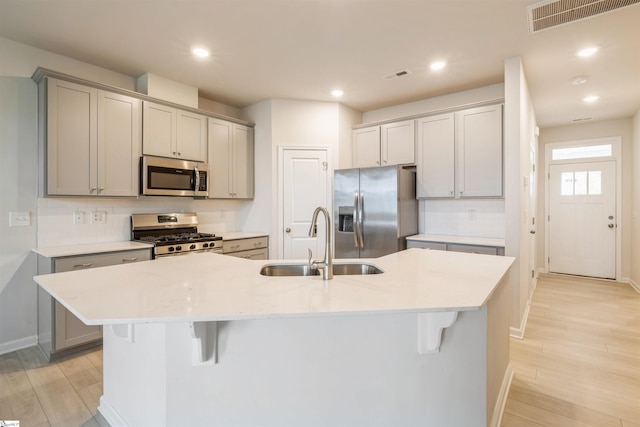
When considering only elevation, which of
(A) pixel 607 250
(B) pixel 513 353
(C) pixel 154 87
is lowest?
(B) pixel 513 353

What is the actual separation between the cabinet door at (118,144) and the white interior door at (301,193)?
5.69 ft

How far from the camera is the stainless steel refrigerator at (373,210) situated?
369 cm

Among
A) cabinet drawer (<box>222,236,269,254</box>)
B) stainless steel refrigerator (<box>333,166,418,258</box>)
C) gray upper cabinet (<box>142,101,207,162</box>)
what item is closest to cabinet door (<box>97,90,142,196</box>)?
gray upper cabinet (<box>142,101,207,162</box>)

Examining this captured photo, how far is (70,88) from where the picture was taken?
2.81 meters

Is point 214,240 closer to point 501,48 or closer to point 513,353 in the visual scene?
point 513,353

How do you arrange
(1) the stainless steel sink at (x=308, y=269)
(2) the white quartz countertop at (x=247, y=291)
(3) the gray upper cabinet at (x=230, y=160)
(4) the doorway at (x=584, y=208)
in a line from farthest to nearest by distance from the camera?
(4) the doorway at (x=584, y=208)
(3) the gray upper cabinet at (x=230, y=160)
(1) the stainless steel sink at (x=308, y=269)
(2) the white quartz countertop at (x=247, y=291)

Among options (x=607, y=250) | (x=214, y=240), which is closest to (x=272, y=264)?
(x=214, y=240)

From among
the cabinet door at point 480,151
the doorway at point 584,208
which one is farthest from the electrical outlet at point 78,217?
the doorway at point 584,208

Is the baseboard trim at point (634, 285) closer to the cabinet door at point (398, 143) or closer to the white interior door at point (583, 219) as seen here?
the white interior door at point (583, 219)

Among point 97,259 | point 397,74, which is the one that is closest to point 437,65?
point 397,74

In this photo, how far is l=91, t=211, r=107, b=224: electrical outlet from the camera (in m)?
3.20

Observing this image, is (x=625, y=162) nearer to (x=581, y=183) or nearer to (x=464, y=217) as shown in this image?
(x=581, y=183)

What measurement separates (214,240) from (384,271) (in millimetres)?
2398

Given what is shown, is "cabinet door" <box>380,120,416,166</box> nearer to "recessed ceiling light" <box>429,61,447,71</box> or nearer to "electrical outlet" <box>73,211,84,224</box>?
"recessed ceiling light" <box>429,61,447,71</box>
